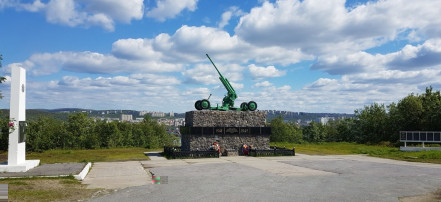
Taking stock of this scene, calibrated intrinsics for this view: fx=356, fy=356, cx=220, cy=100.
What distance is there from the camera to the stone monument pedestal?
27.6 metres

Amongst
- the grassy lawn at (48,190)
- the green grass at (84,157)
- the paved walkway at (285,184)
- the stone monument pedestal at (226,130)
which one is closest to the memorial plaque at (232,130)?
the stone monument pedestal at (226,130)

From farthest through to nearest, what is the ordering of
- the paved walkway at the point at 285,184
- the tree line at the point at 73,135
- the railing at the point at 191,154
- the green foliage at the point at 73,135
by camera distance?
the green foliage at the point at 73,135
the tree line at the point at 73,135
the railing at the point at 191,154
the paved walkway at the point at 285,184

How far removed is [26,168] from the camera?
1683 cm

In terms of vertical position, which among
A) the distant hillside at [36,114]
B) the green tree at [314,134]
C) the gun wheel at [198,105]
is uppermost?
the gun wheel at [198,105]

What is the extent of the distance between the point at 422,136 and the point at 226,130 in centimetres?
1767

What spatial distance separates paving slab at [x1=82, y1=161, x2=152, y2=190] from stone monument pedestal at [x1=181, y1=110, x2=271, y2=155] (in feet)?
31.1

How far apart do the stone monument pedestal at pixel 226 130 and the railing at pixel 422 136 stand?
42.1 ft

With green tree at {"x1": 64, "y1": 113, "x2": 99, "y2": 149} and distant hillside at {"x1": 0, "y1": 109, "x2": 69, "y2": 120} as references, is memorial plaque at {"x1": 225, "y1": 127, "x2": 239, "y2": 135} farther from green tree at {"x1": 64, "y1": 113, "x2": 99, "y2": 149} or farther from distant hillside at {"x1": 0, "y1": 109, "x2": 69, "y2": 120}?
green tree at {"x1": 64, "y1": 113, "x2": 99, "y2": 149}

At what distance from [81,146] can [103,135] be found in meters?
4.20

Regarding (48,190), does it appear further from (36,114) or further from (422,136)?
(36,114)

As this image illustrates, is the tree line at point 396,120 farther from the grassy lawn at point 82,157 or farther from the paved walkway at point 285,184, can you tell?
the grassy lawn at point 82,157

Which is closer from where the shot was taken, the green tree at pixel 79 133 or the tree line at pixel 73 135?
the tree line at pixel 73 135

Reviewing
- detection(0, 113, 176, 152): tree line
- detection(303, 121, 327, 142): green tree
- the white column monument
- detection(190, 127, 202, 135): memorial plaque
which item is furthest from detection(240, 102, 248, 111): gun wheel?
detection(303, 121, 327, 142): green tree

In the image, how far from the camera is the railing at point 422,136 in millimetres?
30953
